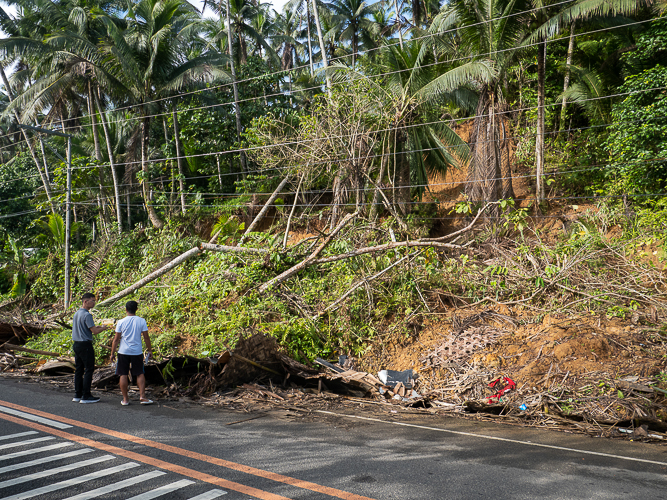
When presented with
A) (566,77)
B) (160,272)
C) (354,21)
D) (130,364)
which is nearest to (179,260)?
(160,272)

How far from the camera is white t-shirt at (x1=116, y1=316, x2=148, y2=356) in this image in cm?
703

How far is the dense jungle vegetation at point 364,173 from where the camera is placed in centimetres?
1061

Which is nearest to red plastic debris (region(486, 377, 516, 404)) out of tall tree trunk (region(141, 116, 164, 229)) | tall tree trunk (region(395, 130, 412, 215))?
tall tree trunk (region(395, 130, 412, 215))

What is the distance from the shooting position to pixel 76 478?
4.16 meters

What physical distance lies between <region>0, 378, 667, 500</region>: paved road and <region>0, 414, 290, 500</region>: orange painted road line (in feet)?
0.04

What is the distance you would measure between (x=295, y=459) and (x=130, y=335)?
3.58m

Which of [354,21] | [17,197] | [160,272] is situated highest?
[354,21]

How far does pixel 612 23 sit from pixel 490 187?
23.1ft

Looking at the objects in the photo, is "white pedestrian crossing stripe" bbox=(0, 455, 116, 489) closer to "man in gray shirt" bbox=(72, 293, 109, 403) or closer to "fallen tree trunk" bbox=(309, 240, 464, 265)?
"man in gray shirt" bbox=(72, 293, 109, 403)

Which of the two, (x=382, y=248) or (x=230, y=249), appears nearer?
(x=382, y=248)

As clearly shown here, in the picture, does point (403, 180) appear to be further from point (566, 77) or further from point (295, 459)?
point (295, 459)

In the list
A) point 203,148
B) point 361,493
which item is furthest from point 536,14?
point 361,493

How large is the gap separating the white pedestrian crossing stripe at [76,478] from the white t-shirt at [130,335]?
6.80 ft

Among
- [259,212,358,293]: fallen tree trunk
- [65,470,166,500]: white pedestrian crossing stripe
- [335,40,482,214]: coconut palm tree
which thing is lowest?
[65,470,166,500]: white pedestrian crossing stripe
